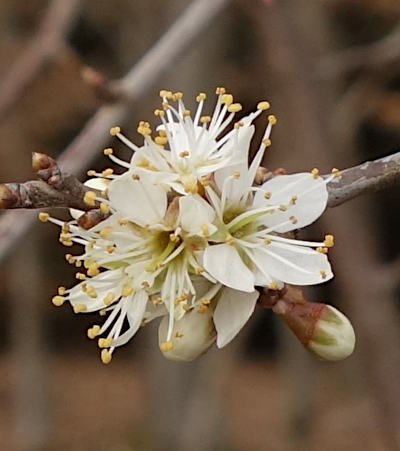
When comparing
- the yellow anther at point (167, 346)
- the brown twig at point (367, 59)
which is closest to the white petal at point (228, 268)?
the yellow anther at point (167, 346)

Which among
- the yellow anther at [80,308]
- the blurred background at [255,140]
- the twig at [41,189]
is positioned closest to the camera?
the twig at [41,189]

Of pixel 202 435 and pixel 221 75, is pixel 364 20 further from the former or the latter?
pixel 202 435

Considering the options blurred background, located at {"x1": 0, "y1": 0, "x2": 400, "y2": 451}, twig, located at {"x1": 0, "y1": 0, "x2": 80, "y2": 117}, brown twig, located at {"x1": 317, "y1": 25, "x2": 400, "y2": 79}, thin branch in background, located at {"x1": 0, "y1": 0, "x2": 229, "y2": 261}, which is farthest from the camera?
brown twig, located at {"x1": 317, "y1": 25, "x2": 400, "y2": 79}

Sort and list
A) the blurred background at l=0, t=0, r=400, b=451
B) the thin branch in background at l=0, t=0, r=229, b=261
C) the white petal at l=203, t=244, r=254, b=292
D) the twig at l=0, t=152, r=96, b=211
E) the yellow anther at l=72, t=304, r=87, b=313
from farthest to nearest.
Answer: the blurred background at l=0, t=0, r=400, b=451, the thin branch in background at l=0, t=0, r=229, b=261, the yellow anther at l=72, t=304, r=87, b=313, the white petal at l=203, t=244, r=254, b=292, the twig at l=0, t=152, r=96, b=211

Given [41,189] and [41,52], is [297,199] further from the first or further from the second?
[41,52]

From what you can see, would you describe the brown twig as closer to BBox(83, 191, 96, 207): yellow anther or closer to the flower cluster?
the flower cluster

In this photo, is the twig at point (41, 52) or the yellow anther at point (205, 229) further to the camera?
the twig at point (41, 52)

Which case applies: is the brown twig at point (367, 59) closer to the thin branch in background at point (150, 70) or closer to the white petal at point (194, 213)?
the thin branch in background at point (150, 70)

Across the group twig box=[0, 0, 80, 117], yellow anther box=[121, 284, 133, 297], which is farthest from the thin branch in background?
yellow anther box=[121, 284, 133, 297]
